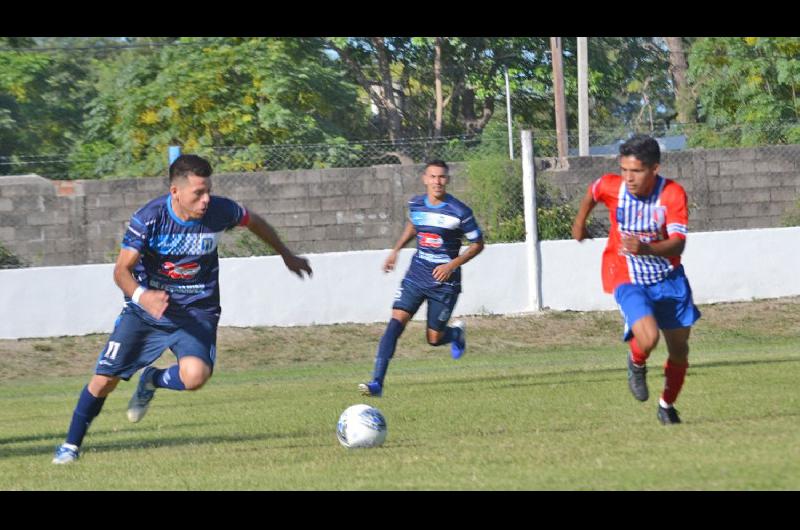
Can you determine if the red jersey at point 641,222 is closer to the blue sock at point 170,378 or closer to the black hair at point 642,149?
the black hair at point 642,149

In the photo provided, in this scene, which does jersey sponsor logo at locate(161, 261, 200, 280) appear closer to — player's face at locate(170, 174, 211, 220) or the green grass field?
player's face at locate(170, 174, 211, 220)

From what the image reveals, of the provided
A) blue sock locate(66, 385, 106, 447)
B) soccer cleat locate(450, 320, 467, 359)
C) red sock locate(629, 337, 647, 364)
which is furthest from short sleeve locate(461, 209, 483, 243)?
blue sock locate(66, 385, 106, 447)

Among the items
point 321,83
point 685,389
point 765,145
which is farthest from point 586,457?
point 321,83

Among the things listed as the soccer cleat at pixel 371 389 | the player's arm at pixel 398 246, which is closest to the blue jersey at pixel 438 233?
the player's arm at pixel 398 246

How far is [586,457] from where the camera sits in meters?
7.45

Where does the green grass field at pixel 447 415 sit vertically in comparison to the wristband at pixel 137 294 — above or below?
below

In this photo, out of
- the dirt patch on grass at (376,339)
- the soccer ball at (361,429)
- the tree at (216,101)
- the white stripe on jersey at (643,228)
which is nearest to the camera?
the soccer ball at (361,429)

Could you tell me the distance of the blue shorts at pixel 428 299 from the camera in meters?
13.1

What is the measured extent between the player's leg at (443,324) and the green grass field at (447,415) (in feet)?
1.56

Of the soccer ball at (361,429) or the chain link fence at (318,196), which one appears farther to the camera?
the chain link fence at (318,196)

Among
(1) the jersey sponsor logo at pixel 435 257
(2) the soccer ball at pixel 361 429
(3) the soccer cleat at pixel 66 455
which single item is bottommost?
(3) the soccer cleat at pixel 66 455

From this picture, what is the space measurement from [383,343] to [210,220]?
157 inches

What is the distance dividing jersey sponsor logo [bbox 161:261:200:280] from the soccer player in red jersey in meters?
2.82

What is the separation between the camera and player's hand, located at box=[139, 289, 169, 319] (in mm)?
8211
